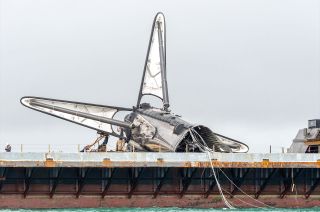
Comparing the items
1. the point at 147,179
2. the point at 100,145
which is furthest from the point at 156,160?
the point at 100,145

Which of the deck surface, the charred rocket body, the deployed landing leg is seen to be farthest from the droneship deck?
the deployed landing leg

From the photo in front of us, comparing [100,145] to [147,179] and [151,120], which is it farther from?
[147,179]

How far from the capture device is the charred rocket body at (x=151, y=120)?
230 ft

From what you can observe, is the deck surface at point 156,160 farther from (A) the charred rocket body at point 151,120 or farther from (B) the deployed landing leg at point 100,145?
(B) the deployed landing leg at point 100,145

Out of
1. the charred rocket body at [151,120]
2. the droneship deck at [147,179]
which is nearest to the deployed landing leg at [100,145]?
the charred rocket body at [151,120]

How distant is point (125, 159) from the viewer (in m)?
65.5

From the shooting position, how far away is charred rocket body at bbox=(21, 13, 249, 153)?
7000 cm

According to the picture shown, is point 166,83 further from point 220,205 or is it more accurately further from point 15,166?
point 15,166

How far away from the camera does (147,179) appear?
67938 millimetres

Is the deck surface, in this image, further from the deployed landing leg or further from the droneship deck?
the deployed landing leg

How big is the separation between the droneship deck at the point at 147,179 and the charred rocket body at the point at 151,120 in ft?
7.93

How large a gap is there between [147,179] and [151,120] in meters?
7.12

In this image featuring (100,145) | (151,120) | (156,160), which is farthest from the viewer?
(100,145)


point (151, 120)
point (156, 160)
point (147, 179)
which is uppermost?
point (151, 120)
